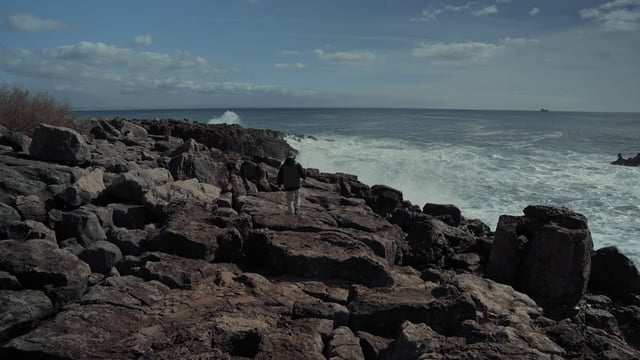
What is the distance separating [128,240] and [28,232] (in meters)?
1.25

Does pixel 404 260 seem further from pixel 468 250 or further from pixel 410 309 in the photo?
pixel 410 309

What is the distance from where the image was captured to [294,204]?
33.8 feet

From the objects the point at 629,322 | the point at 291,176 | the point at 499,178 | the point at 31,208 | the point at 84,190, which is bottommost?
the point at 629,322

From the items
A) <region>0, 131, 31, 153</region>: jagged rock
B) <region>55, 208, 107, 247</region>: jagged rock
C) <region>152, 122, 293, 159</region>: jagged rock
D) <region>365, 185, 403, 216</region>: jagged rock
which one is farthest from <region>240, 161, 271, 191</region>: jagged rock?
<region>152, 122, 293, 159</region>: jagged rock

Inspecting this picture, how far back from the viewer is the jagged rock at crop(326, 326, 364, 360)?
15.0 ft

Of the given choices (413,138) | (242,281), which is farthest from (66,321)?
(413,138)

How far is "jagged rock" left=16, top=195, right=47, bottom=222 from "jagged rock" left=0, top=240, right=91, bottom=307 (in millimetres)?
2158

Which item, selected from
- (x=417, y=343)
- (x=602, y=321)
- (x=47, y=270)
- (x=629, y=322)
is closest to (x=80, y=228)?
(x=47, y=270)

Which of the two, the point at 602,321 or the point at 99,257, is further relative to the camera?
the point at 602,321

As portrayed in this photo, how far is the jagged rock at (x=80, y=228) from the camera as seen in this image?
294 inches

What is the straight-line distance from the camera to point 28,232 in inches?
273

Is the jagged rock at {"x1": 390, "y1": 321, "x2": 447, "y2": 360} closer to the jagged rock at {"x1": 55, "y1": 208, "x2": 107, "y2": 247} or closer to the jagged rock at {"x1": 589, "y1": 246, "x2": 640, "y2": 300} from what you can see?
the jagged rock at {"x1": 55, "y1": 208, "x2": 107, "y2": 247}

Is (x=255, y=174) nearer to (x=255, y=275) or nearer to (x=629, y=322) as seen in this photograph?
(x=255, y=275)

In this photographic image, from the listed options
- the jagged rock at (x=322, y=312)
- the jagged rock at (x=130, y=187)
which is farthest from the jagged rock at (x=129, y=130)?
the jagged rock at (x=322, y=312)
